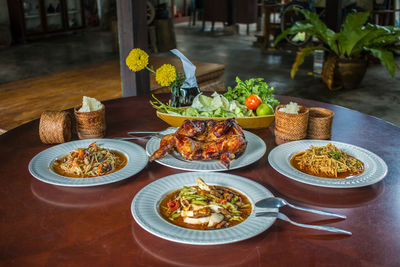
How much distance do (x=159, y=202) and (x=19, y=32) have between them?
8659 millimetres

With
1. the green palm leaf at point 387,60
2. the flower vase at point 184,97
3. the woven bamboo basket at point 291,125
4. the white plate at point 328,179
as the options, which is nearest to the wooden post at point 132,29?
the flower vase at point 184,97

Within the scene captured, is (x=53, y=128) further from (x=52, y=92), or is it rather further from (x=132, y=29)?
(x=52, y=92)

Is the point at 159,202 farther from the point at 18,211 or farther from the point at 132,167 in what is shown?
the point at 18,211

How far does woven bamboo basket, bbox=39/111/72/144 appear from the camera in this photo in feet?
4.45

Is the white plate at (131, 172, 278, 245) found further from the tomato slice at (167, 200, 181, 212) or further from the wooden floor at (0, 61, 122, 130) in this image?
the wooden floor at (0, 61, 122, 130)

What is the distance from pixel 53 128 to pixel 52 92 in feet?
5.96

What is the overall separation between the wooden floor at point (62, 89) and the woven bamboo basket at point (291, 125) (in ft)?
5.60

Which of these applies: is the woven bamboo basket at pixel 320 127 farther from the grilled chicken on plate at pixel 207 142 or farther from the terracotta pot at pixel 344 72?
the terracotta pot at pixel 344 72

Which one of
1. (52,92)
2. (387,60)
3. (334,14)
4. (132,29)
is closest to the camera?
(132,29)

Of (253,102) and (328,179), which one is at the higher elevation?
(253,102)

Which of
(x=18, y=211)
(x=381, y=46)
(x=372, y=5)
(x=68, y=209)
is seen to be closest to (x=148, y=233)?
(x=68, y=209)

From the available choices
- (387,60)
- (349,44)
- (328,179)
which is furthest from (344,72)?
(328,179)

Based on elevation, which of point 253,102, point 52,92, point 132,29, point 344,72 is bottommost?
point 344,72

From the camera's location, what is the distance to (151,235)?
0.90m
